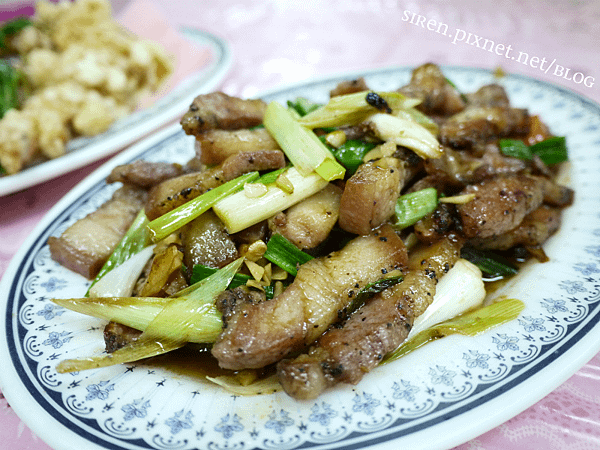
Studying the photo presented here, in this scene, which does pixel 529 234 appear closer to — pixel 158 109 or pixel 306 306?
pixel 306 306

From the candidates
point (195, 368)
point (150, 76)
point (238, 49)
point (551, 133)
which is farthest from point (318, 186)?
point (238, 49)

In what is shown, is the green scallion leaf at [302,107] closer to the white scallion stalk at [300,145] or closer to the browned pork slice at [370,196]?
the white scallion stalk at [300,145]

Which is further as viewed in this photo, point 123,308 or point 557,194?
point 557,194

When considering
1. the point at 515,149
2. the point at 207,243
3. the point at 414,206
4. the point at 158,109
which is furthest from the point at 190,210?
the point at 158,109

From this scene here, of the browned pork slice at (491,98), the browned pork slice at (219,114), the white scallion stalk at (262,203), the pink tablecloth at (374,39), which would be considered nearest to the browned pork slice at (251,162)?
the white scallion stalk at (262,203)

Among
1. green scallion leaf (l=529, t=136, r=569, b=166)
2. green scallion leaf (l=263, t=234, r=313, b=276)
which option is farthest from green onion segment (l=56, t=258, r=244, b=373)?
green scallion leaf (l=529, t=136, r=569, b=166)
